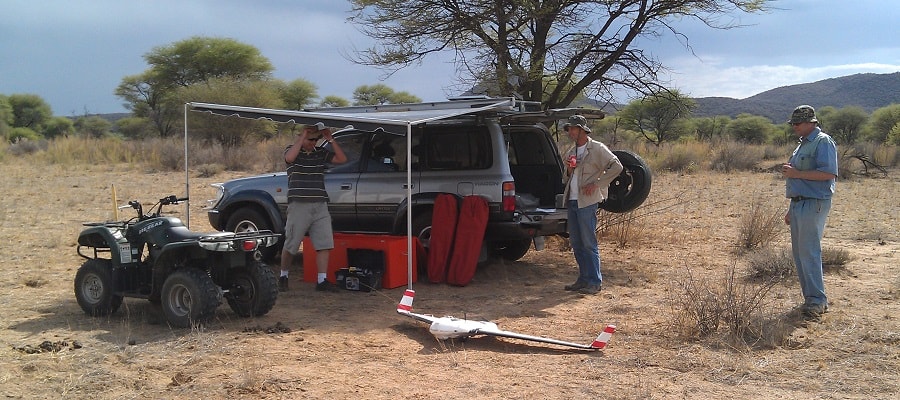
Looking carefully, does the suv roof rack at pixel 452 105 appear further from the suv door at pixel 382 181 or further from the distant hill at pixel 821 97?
the distant hill at pixel 821 97

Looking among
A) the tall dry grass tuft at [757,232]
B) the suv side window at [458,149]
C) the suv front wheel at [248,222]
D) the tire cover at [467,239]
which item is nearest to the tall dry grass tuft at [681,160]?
the tall dry grass tuft at [757,232]

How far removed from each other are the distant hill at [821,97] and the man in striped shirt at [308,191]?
51.2 m

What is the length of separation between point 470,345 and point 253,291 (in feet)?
6.10

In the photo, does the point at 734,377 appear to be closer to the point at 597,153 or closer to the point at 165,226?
the point at 597,153

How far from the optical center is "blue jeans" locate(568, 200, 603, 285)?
297 inches

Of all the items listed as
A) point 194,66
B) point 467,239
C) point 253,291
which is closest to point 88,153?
point 194,66

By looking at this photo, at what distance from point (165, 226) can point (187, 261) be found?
0.34 m

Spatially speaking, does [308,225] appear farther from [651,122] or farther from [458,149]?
[651,122]

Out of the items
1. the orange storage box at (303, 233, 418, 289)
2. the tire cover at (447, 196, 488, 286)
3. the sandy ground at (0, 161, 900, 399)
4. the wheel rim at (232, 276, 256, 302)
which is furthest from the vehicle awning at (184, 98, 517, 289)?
the wheel rim at (232, 276, 256, 302)

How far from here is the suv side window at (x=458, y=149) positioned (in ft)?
26.2

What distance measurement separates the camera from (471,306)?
700cm

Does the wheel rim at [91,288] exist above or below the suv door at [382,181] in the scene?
below

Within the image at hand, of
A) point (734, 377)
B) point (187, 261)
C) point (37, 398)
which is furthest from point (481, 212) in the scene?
point (37, 398)

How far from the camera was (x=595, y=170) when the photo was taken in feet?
24.6
